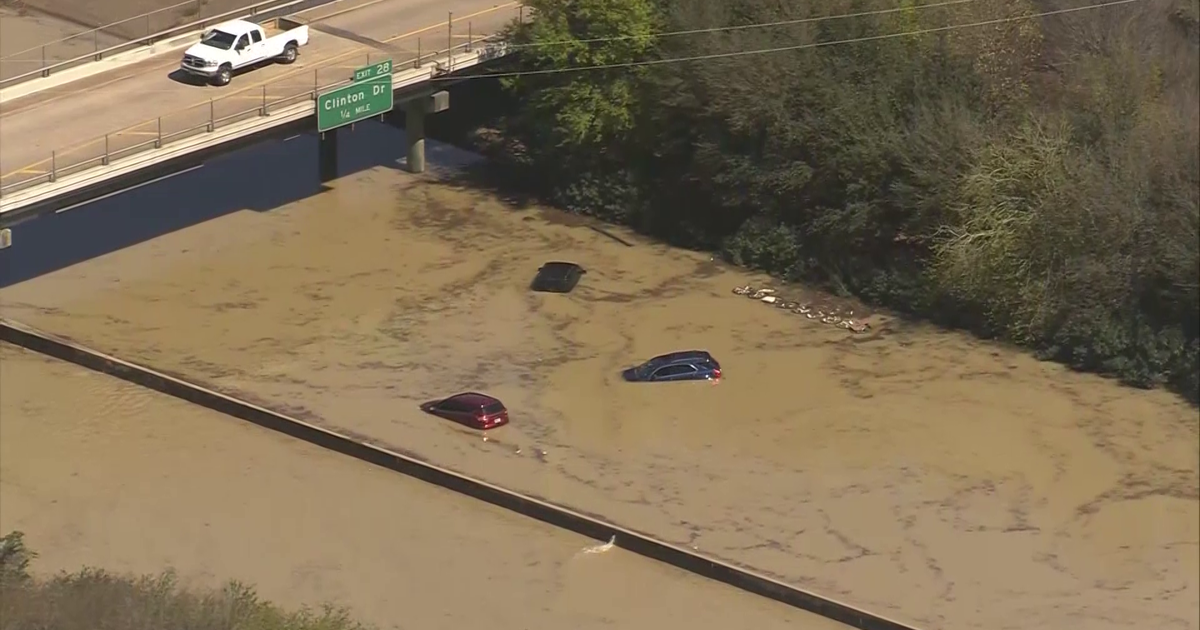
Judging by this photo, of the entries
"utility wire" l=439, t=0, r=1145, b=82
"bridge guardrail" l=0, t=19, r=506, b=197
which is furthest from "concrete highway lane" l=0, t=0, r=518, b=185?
"utility wire" l=439, t=0, r=1145, b=82

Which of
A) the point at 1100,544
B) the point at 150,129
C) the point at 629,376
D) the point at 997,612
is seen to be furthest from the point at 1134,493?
the point at 150,129

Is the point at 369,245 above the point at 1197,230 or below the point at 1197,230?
below

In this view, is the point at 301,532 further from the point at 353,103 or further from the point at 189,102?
the point at 353,103

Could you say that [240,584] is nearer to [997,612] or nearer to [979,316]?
[997,612]

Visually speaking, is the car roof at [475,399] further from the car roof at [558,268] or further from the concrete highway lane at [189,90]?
the concrete highway lane at [189,90]

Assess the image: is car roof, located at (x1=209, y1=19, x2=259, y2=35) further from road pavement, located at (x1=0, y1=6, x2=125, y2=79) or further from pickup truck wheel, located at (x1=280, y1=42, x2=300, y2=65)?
road pavement, located at (x1=0, y1=6, x2=125, y2=79)

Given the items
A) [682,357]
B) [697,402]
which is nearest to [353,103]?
[682,357]

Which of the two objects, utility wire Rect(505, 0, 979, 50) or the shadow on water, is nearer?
the shadow on water
